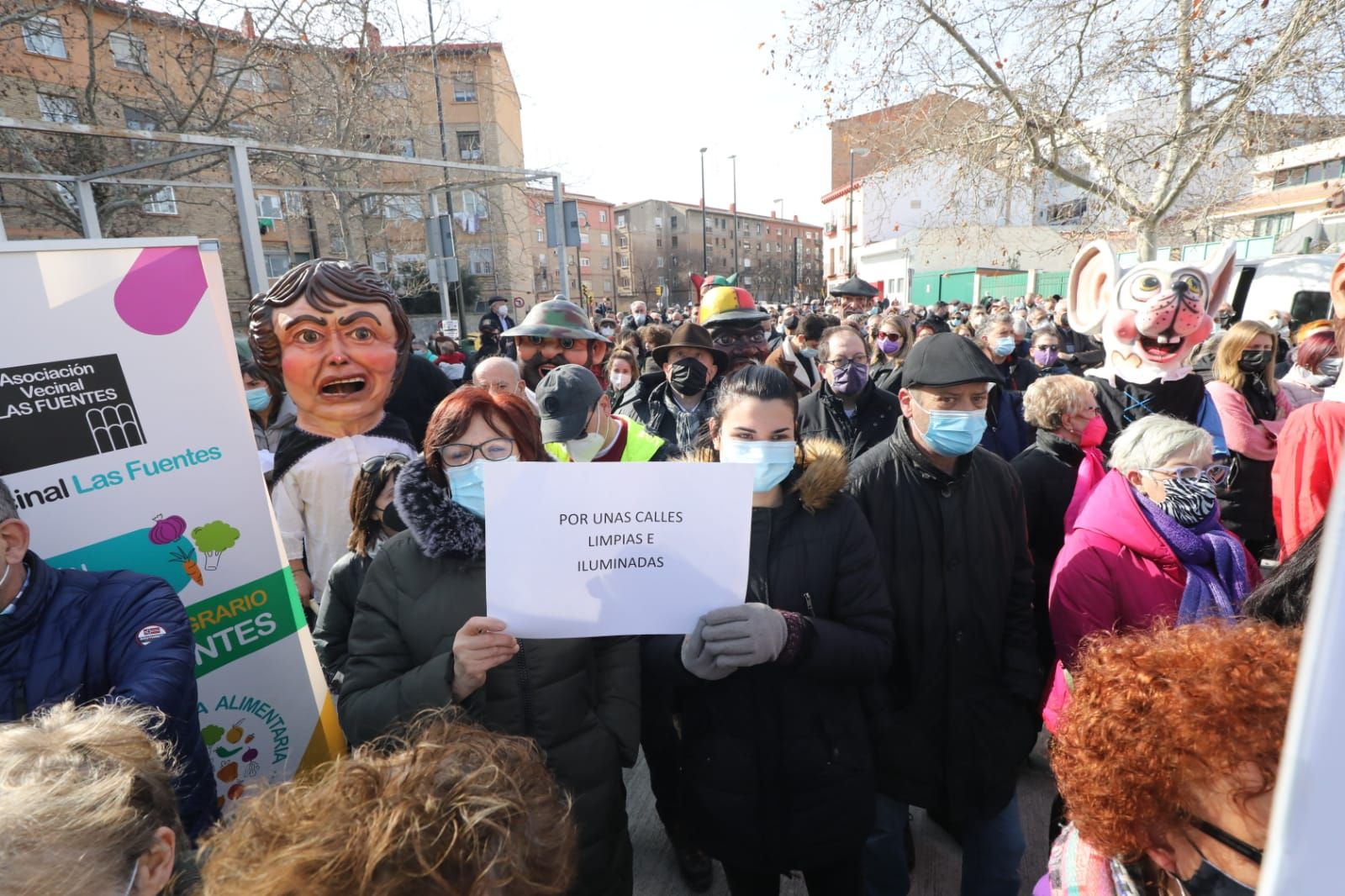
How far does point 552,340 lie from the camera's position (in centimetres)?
478

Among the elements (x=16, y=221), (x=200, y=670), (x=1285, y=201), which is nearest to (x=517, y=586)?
(x=200, y=670)

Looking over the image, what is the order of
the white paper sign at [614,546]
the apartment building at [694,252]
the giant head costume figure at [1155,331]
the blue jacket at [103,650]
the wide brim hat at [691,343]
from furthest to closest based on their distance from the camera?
the apartment building at [694,252]
the wide brim hat at [691,343]
the giant head costume figure at [1155,331]
the blue jacket at [103,650]
the white paper sign at [614,546]

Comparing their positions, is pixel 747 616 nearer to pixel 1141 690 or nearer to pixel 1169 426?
pixel 1141 690

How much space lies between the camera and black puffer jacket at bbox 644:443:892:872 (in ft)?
6.28

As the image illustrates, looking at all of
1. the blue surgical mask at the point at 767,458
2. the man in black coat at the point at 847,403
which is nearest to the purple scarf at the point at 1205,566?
the blue surgical mask at the point at 767,458

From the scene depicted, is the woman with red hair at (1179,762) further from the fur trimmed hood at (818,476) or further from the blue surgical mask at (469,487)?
the blue surgical mask at (469,487)

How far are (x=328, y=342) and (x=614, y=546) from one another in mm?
1888

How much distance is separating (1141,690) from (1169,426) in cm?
155

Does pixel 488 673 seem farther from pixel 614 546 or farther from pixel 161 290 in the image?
pixel 161 290

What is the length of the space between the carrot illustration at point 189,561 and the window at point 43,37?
10562mm

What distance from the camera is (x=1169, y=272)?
396 cm

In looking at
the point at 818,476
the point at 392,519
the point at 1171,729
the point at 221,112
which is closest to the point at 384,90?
the point at 221,112

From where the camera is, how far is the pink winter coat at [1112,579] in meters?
2.12

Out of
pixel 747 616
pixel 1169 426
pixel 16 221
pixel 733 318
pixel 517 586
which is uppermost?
pixel 16 221
